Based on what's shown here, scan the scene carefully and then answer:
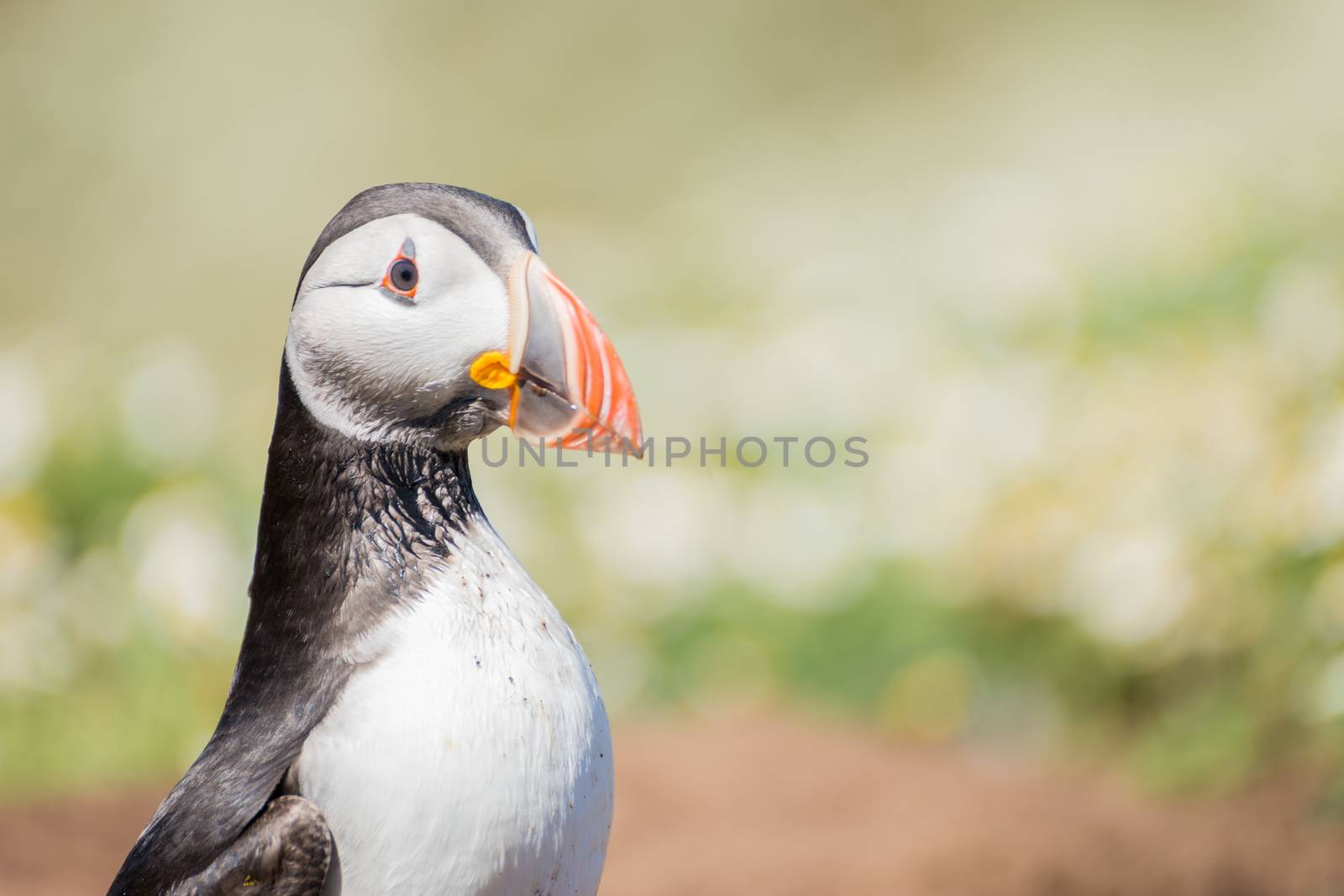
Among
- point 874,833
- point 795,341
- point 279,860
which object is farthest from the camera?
point 795,341

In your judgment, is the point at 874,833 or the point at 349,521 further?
the point at 874,833

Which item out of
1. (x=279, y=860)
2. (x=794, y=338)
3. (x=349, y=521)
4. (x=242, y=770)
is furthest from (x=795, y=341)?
(x=279, y=860)

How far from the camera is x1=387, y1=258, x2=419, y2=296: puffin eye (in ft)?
5.66

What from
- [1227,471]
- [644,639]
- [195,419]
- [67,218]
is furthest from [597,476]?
[67,218]

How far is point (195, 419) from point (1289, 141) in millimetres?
5635

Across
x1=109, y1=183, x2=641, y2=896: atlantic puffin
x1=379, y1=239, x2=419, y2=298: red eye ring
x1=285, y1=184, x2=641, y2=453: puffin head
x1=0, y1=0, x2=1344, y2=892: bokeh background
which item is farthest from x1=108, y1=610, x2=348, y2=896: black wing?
x1=0, y1=0, x2=1344, y2=892: bokeh background

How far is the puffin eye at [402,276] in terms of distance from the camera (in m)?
1.72

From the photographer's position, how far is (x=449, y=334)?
1.71m

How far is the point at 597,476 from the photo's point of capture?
569cm

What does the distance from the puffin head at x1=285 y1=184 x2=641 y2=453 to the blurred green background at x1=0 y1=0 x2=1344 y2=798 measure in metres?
2.40

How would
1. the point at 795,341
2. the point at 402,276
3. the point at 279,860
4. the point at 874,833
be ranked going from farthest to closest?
the point at 795,341
the point at 874,833
the point at 402,276
the point at 279,860

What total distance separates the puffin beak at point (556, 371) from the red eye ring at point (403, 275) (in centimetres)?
12

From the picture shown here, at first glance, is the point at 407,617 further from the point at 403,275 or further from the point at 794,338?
the point at 794,338

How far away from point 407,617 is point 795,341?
438 centimetres
